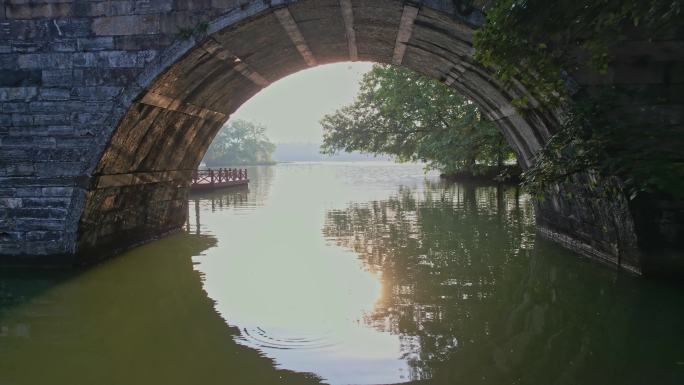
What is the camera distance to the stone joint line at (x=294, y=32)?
6.91 metres

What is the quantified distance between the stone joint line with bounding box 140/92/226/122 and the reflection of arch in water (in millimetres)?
2636

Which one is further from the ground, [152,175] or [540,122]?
[540,122]

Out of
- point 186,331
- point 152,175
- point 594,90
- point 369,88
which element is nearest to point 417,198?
point 369,88

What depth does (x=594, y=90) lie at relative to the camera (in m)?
6.93

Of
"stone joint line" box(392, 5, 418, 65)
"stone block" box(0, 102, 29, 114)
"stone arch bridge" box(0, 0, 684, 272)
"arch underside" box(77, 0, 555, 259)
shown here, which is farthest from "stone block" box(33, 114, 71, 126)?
"stone joint line" box(392, 5, 418, 65)

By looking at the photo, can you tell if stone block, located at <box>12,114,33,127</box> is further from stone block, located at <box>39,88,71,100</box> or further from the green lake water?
the green lake water

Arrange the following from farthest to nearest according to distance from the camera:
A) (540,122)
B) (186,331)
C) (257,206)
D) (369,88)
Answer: (369,88) < (257,206) < (540,122) < (186,331)

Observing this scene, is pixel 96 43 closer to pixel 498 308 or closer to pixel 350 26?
pixel 350 26

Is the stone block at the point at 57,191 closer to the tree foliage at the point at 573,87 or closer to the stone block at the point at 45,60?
the stone block at the point at 45,60

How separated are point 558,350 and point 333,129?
23185mm

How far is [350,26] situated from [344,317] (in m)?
4.26

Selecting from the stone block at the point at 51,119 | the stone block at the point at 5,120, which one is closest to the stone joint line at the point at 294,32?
the stone block at the point at 51,119

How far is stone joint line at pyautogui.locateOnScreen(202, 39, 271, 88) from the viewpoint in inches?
290

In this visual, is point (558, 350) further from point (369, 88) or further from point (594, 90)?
point (369, 88)
